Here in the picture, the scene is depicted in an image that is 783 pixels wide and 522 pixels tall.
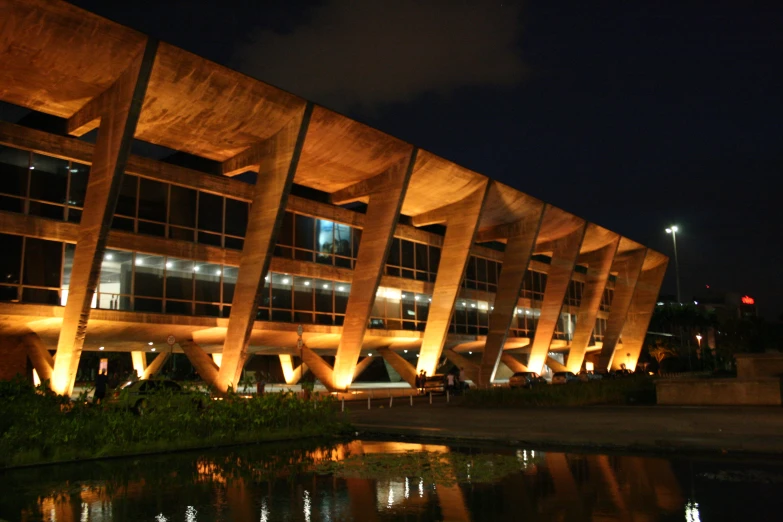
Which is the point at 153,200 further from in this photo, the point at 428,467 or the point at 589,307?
the point at 589,307

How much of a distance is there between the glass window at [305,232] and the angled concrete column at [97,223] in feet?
46.5

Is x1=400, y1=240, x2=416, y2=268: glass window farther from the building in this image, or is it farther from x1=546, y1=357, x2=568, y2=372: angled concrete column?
x1=546, y1=357, x2=568, y2=372: angled concrete column

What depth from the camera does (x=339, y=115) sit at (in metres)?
31.5

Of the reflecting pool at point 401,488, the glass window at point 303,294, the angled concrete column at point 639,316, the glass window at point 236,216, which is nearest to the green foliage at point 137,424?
the reflecting pool at point 401,488

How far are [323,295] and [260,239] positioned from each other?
9.68 metres

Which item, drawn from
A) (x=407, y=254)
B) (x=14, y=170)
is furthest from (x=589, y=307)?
(x=14, y=170)

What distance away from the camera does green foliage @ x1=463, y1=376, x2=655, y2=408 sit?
2502 centimetres

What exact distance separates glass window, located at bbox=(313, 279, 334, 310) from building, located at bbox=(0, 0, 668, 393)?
0.10 m

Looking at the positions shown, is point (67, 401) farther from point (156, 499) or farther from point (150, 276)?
point (150, 276)

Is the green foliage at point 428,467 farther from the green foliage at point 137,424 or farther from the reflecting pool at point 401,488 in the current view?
the green foliage at point 137,424

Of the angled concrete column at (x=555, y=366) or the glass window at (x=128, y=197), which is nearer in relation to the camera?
the glass window at (x=128, y=197)

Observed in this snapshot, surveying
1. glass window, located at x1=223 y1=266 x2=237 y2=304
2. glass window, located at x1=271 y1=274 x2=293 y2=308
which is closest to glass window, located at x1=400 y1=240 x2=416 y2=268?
glass window, located at x1=271 y1=274 x2=293 y2=308

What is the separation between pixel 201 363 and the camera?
107 feet

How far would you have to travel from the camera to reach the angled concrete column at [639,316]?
75.8 meters
